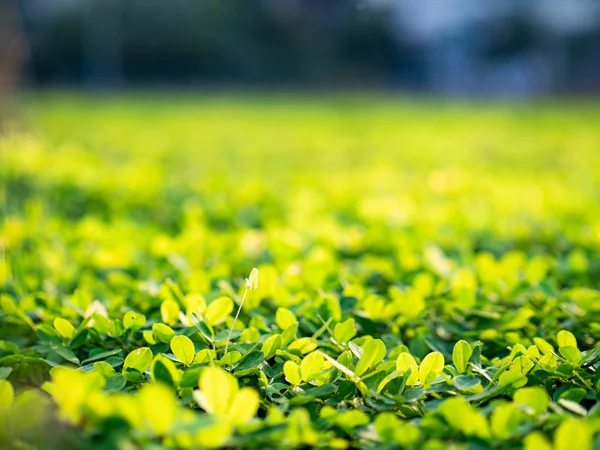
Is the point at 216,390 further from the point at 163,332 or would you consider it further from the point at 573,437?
the point at 573,437

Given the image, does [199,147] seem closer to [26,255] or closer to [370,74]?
[26,255]

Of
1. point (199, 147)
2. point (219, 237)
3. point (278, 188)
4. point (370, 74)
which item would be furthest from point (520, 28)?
point (219, 237)

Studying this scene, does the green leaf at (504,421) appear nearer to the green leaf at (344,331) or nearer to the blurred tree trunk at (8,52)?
the green leaf at (344,331)

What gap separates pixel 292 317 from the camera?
1264mm

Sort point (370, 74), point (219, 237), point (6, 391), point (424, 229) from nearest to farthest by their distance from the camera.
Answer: point (6, 391) < point (219, 237) < point (424, 229) < point (370, 74)

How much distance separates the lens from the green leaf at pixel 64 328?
1.22m

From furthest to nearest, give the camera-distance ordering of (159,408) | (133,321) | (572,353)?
(133,321), (572,353), (159,408)

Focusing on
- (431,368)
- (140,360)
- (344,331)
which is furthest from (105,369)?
(431,368)

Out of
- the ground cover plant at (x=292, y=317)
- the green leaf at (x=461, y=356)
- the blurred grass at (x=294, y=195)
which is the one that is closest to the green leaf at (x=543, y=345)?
the ground cover plant at (x=292, y=317)

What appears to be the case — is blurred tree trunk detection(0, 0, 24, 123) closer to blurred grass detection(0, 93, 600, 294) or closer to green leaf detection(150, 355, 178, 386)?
blurred grass detection(0, 93, 600, 294)

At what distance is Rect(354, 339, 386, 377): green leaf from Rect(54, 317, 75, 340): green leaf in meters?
0.59

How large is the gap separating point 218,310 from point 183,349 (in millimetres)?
155

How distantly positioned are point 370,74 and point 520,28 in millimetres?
8057

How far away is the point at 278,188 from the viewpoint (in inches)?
151
